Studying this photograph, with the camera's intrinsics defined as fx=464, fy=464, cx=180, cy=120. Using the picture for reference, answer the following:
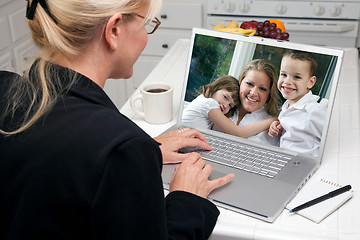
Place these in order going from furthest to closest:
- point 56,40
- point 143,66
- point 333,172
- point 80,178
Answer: point 143,66 → point 333,172 → point 56,40 → point 80,178

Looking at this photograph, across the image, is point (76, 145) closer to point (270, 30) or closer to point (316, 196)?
point (316, 196)

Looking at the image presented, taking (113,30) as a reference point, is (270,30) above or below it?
below

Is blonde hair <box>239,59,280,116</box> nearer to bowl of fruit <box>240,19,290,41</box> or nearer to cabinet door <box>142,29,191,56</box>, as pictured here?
bowl of fruit <box>240,19,290,41</box>

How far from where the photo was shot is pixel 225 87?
1298 mm

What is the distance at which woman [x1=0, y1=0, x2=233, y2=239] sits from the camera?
704 mm

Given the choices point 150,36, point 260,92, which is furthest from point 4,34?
point 260,92

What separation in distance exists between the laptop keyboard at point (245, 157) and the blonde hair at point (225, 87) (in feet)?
0.31

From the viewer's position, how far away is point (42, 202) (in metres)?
0.72

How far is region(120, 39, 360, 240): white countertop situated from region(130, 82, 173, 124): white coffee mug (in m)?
0.02

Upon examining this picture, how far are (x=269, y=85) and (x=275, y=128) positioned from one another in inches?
4.5

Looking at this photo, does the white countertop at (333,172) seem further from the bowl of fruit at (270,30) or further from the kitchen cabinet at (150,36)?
the kitchen cabinet at (150,36)

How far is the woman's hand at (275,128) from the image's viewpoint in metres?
1.22

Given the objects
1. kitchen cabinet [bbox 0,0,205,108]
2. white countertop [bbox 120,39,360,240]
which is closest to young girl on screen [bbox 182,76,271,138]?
white countertop [bbox 120,39,360,240]

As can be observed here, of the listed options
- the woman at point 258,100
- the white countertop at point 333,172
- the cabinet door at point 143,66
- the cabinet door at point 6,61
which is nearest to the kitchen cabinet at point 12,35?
the cabinet door at point 6,61
